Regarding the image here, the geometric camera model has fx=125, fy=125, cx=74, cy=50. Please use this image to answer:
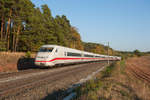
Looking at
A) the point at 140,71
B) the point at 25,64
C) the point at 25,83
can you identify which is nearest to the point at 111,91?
the point at 25,83

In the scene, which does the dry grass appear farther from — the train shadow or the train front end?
the train front end

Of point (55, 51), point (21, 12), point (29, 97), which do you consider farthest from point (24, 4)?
point (29, 97)

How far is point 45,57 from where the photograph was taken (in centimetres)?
1485

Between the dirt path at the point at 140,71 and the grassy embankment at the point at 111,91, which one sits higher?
the grassy embankment at the point at 111,91

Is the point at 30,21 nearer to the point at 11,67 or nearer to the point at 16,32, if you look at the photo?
the point at 16,32

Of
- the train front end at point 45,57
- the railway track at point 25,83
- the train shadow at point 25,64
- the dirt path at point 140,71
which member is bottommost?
the dirt path at point 140,71

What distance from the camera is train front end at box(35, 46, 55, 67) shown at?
14.6 metres

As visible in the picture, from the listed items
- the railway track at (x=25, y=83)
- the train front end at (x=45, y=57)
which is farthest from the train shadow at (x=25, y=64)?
the railway track at (x=25, y=83)

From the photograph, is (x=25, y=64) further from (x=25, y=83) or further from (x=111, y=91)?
(x=111, y=91)

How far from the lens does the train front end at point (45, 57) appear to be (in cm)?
1459

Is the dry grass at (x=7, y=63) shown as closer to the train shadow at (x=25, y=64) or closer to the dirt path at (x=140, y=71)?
the train shadow at (x=25, y=64)

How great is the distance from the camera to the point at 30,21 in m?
24.8

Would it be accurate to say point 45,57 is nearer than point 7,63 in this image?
Yes

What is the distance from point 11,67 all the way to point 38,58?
3587 millimetres
